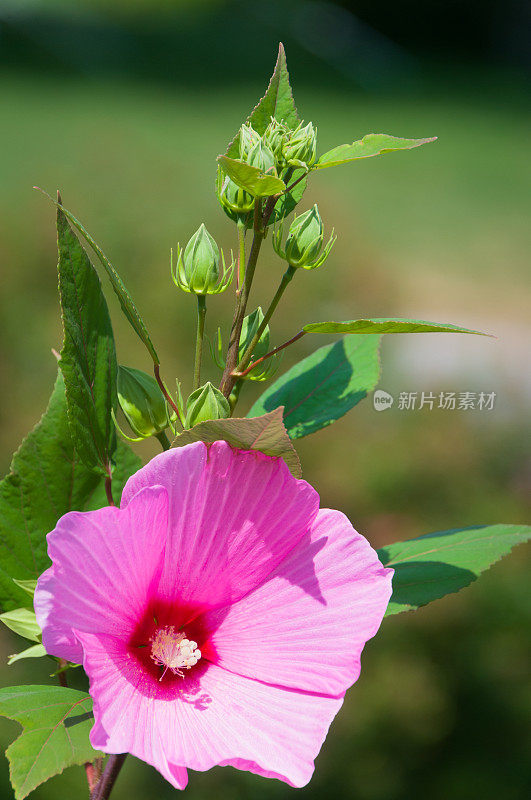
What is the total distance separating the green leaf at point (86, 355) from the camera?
0.39 metres

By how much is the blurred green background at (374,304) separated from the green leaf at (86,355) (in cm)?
126

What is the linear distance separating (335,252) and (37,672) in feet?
5.28

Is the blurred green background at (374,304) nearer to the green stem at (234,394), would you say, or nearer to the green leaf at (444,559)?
the green leaf at (444,559)

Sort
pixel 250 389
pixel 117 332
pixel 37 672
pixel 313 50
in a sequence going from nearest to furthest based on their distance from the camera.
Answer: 1. pixel 37 672
2. pixel 250 389
3. pixel 117 332
4. pixel 313 50

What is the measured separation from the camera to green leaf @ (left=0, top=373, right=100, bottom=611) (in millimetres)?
495

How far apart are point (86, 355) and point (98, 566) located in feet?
0.39

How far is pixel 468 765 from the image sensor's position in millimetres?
1581

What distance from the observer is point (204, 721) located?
0.37 metres

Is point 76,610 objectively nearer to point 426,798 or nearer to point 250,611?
point 250,611

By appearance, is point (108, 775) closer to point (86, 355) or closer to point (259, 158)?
point (86, 355)

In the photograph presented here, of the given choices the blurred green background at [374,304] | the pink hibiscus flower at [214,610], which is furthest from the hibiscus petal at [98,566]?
the blurred green background at [374,304]

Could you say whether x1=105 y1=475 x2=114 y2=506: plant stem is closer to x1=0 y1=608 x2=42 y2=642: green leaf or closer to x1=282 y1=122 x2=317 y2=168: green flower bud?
x1=0 y1=608 x2=42 y2=642: green leaf

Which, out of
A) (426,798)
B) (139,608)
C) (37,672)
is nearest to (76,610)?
(139,608)

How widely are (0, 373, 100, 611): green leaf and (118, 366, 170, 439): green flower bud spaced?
0.07m
